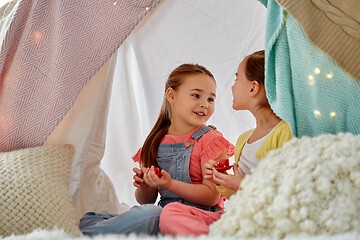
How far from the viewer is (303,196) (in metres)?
0.75

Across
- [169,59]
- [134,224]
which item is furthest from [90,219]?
[169,59]

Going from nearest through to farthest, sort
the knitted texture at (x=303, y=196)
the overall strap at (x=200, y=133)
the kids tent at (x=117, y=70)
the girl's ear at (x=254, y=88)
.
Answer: the knitted texture at (x=303, y=196), the kids tent at (x=117, y=70), the girl's ear at (x=254, y=88), the overall strap at (x=200, y=133)

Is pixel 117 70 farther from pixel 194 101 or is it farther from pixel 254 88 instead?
pixel 254 88

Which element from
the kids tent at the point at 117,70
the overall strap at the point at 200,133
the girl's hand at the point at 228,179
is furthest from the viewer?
the overall strap at the point at 200,133

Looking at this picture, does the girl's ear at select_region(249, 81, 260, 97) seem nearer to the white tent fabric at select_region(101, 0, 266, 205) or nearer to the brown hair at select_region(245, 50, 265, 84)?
the brown hair at select_region(245, 50, 265, 84)

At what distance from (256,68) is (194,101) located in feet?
1.15

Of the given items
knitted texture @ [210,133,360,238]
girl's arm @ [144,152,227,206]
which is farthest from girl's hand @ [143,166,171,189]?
knitted texture @ [210,133,360,238]

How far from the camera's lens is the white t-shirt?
53.8 inches

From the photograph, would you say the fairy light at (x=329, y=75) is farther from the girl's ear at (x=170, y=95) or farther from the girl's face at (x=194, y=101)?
the girl's ear at (x=170, y=95)

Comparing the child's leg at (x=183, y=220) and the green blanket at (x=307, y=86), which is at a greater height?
the green blanket at (x=307, y=86)

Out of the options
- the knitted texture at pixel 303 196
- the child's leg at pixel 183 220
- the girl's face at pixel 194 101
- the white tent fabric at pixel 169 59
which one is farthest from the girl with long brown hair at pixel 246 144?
the white tent fabric at pixel 169 59

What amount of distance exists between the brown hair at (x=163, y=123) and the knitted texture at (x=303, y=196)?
2.89ft

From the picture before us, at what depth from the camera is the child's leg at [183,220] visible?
1086mm

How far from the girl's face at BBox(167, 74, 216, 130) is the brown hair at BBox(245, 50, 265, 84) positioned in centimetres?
28
